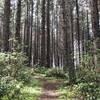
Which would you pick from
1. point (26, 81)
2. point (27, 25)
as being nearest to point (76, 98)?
point (26, 81)

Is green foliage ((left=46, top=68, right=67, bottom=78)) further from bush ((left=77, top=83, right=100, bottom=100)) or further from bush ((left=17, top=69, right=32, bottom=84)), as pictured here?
bush ((left=77, top=83, right=100, bottom=100))

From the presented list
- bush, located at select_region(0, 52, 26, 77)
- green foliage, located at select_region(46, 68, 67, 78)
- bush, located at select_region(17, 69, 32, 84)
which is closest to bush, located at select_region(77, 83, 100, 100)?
bush, located at select_region(0, 52, 26, 77)

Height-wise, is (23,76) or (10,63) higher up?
(10,63)

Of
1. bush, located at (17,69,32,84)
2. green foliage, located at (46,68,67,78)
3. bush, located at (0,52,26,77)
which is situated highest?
bush, located at (0,52,26,77)

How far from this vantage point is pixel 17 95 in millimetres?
11484

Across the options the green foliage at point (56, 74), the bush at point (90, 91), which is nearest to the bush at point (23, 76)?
the bush at point (90, 91)

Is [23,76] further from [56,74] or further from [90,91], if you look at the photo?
[56,74]

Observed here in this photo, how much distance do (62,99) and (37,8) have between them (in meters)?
37.8

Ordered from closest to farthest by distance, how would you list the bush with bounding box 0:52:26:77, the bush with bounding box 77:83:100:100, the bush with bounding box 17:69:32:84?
the bush with bounding box 77:83:100:100 < the bush with bounding box 0:52:26:77 < the bush with bounding box 17:69:32:84

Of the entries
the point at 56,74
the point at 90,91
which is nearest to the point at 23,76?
the point at 90,91

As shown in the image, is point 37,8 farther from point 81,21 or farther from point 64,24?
point 64,24

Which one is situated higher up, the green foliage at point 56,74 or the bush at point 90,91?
the bush at point 90,91

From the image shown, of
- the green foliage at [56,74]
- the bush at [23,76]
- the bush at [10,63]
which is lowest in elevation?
the green foliage at [56,74]

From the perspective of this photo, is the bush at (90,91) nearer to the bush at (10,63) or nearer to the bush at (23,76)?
the bush at (10,63)
